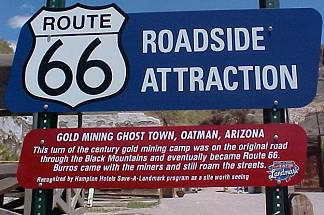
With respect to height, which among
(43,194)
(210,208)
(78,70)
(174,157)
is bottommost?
(210,208)

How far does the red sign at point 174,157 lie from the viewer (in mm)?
2480

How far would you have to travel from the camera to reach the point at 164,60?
2688 millimetres

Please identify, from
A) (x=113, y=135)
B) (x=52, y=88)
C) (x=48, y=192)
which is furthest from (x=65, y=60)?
(x=48, y=192)

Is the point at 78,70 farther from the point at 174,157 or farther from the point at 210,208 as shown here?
the point at 210,208

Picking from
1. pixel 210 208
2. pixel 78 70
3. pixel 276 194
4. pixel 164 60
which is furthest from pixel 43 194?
pixel 210 208

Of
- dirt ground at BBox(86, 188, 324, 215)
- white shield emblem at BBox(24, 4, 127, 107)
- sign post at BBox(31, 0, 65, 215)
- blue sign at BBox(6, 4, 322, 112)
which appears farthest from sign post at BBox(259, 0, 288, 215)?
dirt ground at BBox(86, 188, 324, 215)

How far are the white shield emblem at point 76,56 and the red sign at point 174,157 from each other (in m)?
0.28

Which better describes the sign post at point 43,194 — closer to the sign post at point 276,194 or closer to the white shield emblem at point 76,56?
the white shield emblem at point 76,56

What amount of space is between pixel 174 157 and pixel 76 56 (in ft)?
2.98

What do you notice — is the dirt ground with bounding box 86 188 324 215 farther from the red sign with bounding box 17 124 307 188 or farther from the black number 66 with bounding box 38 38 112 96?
the black number 66 with bounding box 38 38 112 96

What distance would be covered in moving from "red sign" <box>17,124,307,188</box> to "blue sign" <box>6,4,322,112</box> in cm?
18

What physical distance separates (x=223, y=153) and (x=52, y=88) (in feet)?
3.72

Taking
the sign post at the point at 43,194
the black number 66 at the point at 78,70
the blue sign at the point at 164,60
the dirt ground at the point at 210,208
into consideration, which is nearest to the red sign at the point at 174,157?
the sign post at the point at 43,194

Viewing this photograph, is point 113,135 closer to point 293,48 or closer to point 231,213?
point 293,48
